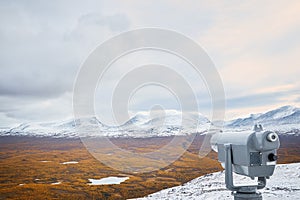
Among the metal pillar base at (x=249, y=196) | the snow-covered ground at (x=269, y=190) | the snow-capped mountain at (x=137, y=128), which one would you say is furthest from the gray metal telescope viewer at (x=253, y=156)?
the snow-capped mountain at (x=137, y=128)

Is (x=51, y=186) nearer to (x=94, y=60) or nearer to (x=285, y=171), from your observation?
(x=94, y=60)

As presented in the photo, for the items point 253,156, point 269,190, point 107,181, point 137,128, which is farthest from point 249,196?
point 137,128

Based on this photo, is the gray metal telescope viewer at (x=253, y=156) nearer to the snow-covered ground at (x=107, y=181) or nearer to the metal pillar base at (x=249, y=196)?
the metal pillar base at (x=249, y=196)

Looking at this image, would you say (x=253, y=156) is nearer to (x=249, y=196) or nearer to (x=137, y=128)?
(x=249, y=196)

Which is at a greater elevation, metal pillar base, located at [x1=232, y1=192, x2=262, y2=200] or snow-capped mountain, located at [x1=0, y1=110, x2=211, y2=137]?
snow-capped mountain, located at [x1=0, y1=110, x2=211, y2=137]

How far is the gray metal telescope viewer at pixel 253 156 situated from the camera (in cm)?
354

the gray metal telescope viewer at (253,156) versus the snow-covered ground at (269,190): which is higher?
the gray metal telescope viewer at (253,156)

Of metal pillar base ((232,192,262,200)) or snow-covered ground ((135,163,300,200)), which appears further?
snow-covered ground ((135,163,300,200))

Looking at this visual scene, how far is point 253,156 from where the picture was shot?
3.58m

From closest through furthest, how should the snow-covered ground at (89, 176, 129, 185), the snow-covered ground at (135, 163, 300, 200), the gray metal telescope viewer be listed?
the gray metal telescope viewer, the snow-covered ground at (135, 163, 300, 200), the snow-covered ground at (89, 176, 129, 185)

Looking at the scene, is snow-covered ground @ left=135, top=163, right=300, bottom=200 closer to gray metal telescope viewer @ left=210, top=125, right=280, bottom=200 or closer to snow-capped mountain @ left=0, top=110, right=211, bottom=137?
snow-capped mountain @ left=0, top=110, right=211, bottom=137

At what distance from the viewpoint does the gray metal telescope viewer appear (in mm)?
3545

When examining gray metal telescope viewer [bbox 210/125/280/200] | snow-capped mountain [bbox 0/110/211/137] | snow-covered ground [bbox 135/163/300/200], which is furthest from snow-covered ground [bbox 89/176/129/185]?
gray metal telescope viewer [bbox 210/125/280/200]

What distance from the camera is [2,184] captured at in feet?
66.3
